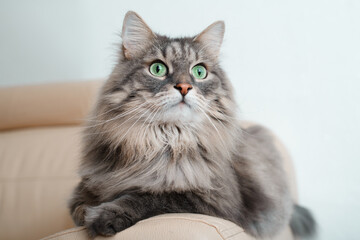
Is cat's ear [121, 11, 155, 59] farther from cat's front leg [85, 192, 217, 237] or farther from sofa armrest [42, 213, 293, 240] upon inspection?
sofa armrest [42, 213, 293, 240]

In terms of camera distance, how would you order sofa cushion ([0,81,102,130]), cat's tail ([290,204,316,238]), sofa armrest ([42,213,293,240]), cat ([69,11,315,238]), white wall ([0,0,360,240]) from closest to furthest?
sofa armrest ([42,213,293,240]) < cat ([69,11,315,238]) < cat's tail ([290,204,316,238]) < white wall ([0,0,360,240]) < sofa cushion ([0,81,102,130])

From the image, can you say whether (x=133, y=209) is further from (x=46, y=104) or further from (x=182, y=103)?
(x=46, y=104)

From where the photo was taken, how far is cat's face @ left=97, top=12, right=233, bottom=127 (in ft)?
4.14

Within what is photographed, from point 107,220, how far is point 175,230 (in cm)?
22

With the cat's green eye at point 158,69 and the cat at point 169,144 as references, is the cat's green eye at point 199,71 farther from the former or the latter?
the cat's green eye at point 158,69

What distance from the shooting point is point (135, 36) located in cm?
144

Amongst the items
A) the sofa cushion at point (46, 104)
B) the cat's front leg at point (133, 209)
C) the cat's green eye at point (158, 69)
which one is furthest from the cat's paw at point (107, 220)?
the sofa cushion at point (46, 104)

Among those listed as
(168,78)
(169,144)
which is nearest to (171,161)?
(169,144)

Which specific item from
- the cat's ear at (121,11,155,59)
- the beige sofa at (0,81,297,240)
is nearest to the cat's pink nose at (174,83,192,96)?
the cat's ear at (121,11,155,59)

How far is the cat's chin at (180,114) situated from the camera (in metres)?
1.25

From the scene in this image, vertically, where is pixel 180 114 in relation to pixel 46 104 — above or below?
above

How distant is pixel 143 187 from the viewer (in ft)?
4.07

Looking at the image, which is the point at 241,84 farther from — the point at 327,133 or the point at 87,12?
the point at 87,12

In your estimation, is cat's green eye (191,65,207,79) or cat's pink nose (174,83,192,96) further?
cat's green eye (191,65,207,79)
